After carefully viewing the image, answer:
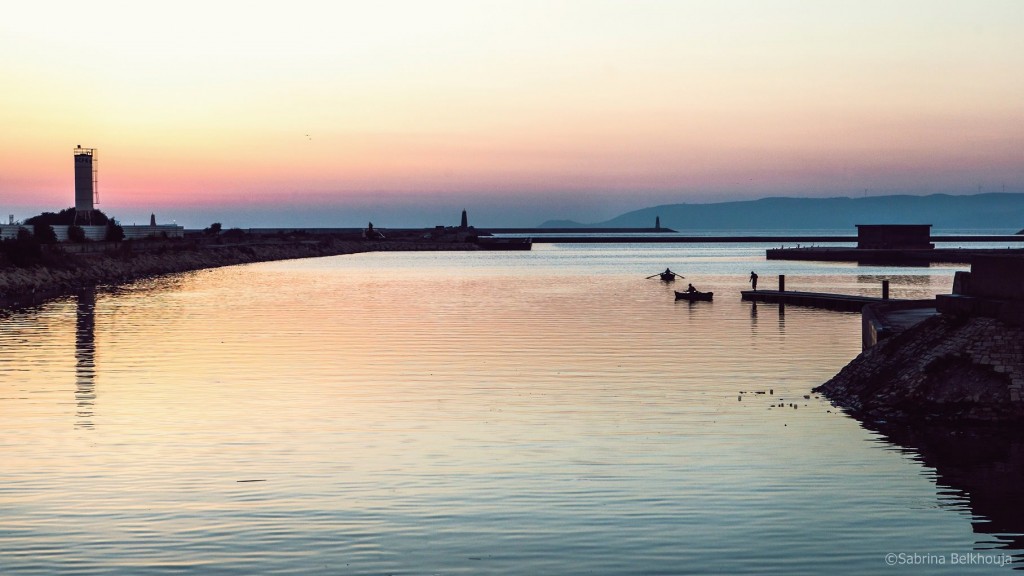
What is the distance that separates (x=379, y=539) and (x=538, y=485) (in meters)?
3.98

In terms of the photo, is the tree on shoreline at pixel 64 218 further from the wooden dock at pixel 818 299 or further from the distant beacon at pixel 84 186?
the wooden dock at pixel 818 299

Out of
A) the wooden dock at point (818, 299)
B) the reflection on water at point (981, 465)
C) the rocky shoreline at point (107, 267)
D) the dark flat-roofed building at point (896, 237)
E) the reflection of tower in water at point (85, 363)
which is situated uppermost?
the dark flat-roofed building at point (896, 237)

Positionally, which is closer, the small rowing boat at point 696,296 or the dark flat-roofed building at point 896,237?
the small rowing boat at point 696,296

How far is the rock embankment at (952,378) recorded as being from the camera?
24.1 m

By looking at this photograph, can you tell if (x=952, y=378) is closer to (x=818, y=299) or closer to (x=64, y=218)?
A: (x=818, y=299)

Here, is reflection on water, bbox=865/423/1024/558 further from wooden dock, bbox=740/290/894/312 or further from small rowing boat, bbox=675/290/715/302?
small rowing boat, bbox=675/290/715/302

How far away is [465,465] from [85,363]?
68.8 feet

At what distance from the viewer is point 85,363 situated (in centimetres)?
3659

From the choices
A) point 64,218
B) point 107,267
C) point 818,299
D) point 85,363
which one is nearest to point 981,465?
point 85,363

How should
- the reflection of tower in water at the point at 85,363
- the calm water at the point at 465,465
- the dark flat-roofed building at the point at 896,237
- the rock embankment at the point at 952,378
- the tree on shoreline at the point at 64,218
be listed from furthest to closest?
the dark flat-roofed building at the point at 896,237 → the tree on shoreline at the point at 64,218 → the reflection of tower in water at the point at 85,363 → the rock embankment at the point at 952,378 → the calm water at the point at 465,465

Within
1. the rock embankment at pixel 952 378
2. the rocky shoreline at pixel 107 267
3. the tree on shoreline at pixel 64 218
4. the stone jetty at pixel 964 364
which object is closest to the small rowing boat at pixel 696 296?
the rocky shoreline at pixel 107 267

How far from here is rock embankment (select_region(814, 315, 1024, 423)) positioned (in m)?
24.1

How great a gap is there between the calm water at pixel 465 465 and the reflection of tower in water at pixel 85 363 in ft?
0.58

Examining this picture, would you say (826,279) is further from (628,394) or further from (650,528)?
(650,528)
